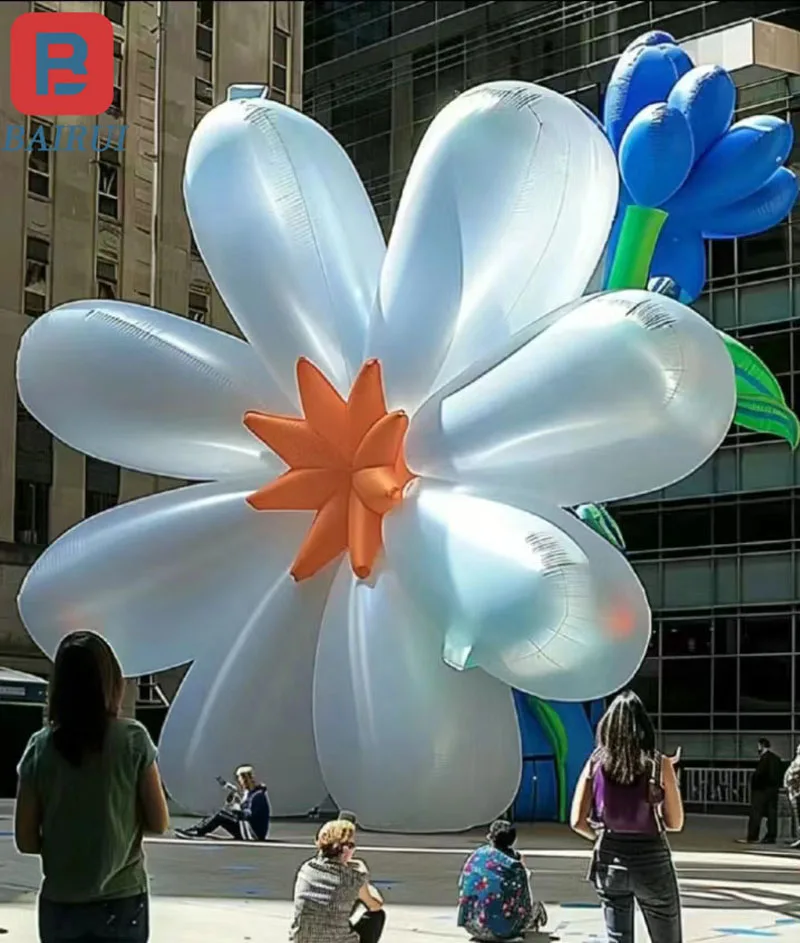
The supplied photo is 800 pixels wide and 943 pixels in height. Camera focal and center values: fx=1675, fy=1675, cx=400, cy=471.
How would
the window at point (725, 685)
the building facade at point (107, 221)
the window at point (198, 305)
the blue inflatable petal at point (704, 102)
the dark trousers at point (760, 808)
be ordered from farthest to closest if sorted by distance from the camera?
the window at point (198, 305)
the building facade at point (107, 221)
the window at point (725, 685)
the dark trousers at point (760, 808)
the blue inflatable petal at point (704, 102)

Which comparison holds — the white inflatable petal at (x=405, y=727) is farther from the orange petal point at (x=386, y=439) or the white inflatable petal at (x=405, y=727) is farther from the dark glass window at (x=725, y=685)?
the dark glass window at (x=725, y=685)

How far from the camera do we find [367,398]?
580 inches

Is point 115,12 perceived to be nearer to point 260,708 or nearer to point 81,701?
point 260,708

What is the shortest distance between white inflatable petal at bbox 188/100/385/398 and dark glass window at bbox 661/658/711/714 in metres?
16.4

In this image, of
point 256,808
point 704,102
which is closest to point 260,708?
point 256,808

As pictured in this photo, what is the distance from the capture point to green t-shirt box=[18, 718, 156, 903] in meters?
4.41

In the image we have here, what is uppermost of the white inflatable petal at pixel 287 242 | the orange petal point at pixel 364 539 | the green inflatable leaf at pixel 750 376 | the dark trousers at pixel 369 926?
the white inflatable petal at pixel 287 242

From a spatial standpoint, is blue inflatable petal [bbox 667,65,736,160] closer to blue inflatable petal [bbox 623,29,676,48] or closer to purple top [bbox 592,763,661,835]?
blue inflatable petal [bbox 623,29,676,48]

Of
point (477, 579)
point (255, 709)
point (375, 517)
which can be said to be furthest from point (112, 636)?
point (477, 579)

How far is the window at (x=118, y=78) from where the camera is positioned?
33.3m

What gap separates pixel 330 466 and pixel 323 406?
0.55m

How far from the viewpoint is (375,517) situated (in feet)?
48.4

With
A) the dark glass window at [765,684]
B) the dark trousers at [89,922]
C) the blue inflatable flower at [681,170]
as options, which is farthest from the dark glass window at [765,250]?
the dark trousers at [89,922]

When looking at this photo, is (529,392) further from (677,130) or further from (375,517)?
(677,130)
